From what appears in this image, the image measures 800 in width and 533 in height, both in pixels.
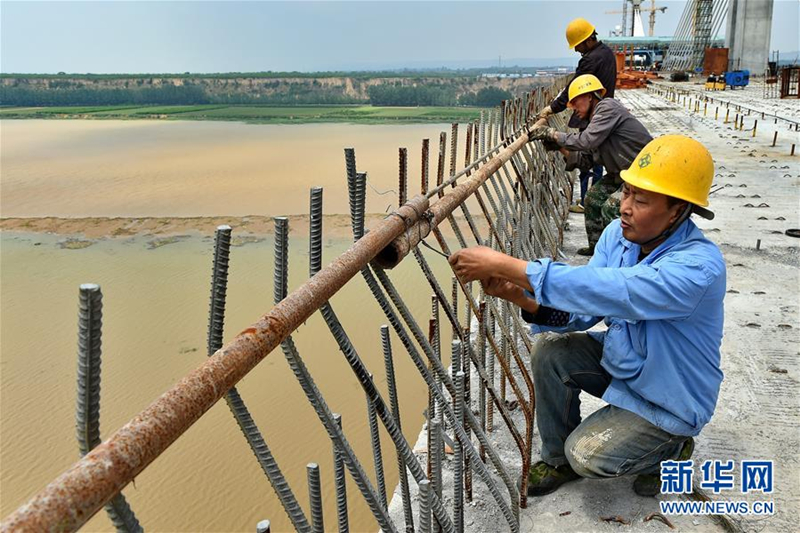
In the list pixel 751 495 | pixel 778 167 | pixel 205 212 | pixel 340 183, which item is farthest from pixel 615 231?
pixel 340 183

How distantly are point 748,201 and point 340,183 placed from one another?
10.8 meters

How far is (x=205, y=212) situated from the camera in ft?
46.3

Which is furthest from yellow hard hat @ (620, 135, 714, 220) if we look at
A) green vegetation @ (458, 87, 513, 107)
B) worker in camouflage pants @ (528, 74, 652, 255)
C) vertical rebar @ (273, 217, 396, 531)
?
green vegetation @ (458, 87, 513, 107)

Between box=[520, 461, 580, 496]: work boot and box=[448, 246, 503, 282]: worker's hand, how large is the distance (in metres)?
1.00

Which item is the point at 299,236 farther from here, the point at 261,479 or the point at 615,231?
the point at 615,231

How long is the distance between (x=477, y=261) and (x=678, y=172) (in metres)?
0.73

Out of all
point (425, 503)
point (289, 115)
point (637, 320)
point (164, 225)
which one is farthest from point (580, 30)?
point (289, 115)

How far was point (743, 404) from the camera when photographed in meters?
Answer: 3.28

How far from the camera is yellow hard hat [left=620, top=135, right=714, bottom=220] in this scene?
86.2 inches

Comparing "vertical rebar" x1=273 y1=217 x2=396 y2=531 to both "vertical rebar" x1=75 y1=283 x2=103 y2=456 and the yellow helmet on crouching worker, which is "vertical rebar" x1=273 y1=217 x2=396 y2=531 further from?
the yellow helmet on crouching worker

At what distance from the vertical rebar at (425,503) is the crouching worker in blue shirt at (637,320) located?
2.34 ft

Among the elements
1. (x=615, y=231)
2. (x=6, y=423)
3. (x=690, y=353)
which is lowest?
(x=6, y=423)

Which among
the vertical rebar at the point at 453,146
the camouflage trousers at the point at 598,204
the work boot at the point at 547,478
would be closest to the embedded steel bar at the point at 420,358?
the work boot at the point at 547,478

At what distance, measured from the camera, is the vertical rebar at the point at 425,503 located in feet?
5.66
